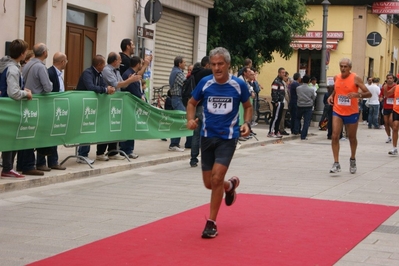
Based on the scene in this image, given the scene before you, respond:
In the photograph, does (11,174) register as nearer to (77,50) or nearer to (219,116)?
(219,116)

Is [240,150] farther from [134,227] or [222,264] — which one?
[222,264]

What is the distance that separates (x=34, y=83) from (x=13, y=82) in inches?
37.7

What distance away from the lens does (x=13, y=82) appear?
11.0 meters

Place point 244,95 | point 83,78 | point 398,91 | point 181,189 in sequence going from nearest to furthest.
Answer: point 244,95 → point 181,189 → point 83,78 → point 398,91

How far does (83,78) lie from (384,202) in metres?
5.42

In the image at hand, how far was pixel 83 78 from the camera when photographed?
13.4 metres

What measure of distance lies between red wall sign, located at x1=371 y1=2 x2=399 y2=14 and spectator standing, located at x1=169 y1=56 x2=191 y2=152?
27540mm

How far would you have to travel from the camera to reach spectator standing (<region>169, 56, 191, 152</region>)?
17.1m

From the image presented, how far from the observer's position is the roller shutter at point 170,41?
24.5 metres

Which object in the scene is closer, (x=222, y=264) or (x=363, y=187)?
(x=222, y=264)

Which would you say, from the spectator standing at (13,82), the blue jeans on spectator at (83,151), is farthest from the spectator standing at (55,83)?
the blue jeans on spectator at (83,151)

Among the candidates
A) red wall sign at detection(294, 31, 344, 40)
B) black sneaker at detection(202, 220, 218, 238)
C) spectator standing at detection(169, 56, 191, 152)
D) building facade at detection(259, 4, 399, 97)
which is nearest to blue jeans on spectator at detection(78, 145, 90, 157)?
spectator standing at detection(169, 56, 191, 152)

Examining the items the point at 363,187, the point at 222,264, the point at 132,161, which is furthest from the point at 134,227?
the point at 132,161

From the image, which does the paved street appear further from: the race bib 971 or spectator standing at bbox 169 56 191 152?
the race bib 971
